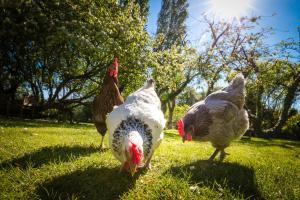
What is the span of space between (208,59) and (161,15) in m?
10.1

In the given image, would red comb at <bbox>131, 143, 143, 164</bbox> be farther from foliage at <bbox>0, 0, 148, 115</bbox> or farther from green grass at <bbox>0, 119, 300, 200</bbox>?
foliage at <bbox>0, 0, 148, 115</bbox>

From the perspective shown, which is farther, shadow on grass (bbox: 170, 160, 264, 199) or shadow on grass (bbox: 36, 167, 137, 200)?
shadow on grass (bbox: 170, 160, 264, 199)

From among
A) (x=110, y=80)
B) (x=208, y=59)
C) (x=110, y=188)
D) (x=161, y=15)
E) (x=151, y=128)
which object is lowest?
(x=110, y=188)

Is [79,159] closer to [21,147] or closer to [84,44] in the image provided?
[21,147]

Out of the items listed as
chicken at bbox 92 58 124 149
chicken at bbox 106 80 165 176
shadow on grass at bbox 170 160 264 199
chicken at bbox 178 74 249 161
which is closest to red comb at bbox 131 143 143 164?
chicken at bbox 106 80 165 176

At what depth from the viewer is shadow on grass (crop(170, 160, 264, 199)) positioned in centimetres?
342

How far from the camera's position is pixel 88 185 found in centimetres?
325

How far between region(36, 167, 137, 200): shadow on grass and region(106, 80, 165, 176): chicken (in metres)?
0.22

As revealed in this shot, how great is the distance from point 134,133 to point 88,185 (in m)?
0.96

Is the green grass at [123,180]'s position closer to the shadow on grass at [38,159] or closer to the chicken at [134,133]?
the shadow on grass at [38,159]

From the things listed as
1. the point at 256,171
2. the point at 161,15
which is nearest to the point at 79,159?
the point at 256,171

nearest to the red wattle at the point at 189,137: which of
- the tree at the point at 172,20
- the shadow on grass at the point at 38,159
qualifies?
the shadow on grass at the point at 38,159

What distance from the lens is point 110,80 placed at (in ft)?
19.2

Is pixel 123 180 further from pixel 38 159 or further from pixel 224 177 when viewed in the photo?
pixel 38 159
